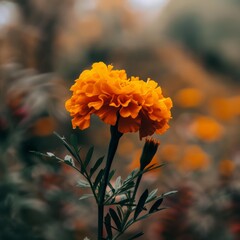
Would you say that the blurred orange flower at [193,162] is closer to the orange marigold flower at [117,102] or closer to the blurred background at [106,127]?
the blurred background at [106,127]

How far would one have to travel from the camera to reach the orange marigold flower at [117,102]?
2.24 feet

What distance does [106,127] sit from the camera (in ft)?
15.5

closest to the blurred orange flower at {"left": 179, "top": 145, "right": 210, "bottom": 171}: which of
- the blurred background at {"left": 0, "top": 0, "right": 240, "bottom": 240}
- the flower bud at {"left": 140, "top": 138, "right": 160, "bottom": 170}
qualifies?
the blurred background at {"left": 0, "top": 0, "right": 240, "bottom": 240}

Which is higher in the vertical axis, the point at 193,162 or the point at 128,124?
the point at 193,162

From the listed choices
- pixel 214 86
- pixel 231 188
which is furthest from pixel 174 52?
pixel 231 188

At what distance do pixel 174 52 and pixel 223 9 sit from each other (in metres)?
0.82

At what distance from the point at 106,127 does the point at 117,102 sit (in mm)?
4026

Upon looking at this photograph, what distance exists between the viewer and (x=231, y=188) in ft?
6.11

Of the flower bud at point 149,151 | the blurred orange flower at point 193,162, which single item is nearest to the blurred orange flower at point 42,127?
the blurred orange flower at point 193,162

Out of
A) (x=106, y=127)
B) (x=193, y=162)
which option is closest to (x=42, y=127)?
(x=193, y=162)

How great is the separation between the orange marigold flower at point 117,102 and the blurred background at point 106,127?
382mm

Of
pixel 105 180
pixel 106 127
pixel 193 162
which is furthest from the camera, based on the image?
pixel 106 127

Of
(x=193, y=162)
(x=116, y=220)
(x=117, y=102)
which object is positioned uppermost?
(x=193, y=162)

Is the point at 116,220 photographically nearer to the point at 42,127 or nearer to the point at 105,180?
the point at 105,180
